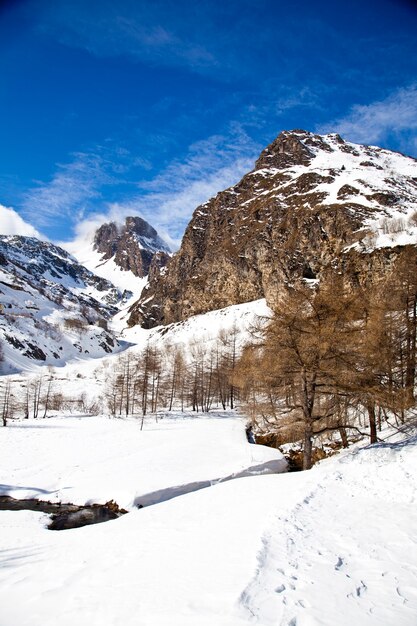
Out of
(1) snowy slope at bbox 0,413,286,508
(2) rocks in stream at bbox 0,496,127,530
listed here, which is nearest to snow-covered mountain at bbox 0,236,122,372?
(1) snowy slope at bbox 0,413,286,508

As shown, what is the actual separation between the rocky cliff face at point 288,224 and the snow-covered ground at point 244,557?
240 ft

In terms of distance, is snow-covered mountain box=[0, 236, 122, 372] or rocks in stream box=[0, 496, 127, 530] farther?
snow-covered mountain box=[0, 236, 122, 372]

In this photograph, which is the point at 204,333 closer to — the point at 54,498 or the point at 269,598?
the point at 54,498

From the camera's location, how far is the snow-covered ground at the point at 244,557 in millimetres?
4488

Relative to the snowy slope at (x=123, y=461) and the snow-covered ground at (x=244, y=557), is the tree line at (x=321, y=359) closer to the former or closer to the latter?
the snow-covered ground at (x=244, y=557)

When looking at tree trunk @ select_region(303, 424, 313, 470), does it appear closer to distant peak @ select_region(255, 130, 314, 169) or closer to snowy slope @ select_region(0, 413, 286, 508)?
snowy slope @ select_region(0, 413, 286, 508)

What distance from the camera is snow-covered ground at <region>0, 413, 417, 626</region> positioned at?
14.7ft

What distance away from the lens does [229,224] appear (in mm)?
134250

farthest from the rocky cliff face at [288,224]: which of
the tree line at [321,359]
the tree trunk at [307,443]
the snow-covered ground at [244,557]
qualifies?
the snow-covered ground at [244,557]

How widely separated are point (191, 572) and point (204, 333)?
90883 millimetres

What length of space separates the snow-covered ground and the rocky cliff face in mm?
73193

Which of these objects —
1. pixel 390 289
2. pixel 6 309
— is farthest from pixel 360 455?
pixel 6 309

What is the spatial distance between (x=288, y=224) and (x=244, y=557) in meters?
108

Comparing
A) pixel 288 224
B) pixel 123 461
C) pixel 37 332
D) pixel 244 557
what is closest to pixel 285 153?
pixel 288 224
